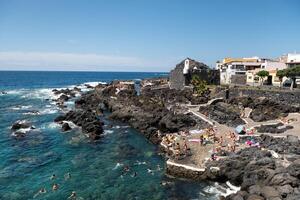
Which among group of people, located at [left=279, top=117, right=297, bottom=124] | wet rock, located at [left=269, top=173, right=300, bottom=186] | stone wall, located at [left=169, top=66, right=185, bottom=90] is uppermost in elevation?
stone wall, located at [left=169, top=66, right=185, bottom=90]

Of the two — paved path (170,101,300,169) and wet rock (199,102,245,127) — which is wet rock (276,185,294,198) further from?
wet rock (199,102,245,127)

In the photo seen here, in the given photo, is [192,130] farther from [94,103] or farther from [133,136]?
[94,103]

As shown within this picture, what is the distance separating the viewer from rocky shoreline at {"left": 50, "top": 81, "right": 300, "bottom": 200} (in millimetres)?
28672

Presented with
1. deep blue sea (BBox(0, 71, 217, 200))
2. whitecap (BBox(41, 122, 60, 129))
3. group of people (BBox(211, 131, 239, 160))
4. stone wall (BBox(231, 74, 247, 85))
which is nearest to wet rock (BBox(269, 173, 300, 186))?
deep blue sea (BBox(0, 71, 217, 200))

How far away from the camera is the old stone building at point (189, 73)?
87375 millimetres

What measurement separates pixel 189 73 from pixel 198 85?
8.62 m

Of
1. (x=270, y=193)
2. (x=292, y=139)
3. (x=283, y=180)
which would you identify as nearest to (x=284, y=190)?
(x=270, y=193)

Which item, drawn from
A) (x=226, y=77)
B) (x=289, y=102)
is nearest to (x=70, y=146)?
(x=289, y=102)

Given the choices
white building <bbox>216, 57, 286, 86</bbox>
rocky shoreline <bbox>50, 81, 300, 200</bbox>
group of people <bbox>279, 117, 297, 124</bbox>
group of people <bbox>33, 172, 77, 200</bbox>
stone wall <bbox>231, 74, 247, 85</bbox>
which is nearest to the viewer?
rocky shoreline <bbox>50, 81, 300, 200</bbox>

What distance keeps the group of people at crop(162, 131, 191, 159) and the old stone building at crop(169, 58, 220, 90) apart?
135ft

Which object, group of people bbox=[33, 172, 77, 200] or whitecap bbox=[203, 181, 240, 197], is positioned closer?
group of people bbox=[33, 172, 77, 200]

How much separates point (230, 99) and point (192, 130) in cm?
2249

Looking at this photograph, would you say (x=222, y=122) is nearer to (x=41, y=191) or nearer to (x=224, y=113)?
(x=224, y=113)

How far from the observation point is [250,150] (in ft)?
117
